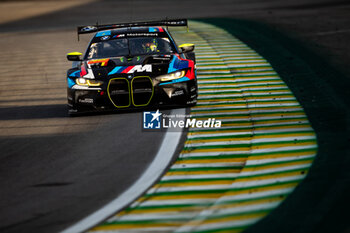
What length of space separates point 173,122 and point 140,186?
303 cm

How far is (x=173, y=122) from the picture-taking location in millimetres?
9867

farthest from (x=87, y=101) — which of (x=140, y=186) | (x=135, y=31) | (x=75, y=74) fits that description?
(x=140, y=186)

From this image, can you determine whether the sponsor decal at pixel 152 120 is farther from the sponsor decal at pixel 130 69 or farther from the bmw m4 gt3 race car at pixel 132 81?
the sponsor decal at pixel 130 69

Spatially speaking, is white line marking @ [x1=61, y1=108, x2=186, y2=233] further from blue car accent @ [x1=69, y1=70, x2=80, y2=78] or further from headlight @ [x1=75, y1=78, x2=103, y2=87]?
blue car accent @ [x1=69, y1=70, x2=80, y2=78]

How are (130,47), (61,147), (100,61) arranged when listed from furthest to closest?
(130,47)
(100,61)
(61,147)

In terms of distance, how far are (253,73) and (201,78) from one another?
1264 mm

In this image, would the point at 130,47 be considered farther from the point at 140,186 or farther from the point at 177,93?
the point at 140,186

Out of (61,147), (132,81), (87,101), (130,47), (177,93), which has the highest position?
(130,47)

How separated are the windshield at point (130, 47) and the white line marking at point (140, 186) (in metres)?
2.49

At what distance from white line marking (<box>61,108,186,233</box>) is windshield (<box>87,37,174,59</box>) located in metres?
2.49

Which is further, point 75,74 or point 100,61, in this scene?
point 100,61

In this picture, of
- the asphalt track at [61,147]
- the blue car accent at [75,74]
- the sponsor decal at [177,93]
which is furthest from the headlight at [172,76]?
the blue car accent at [75,74]

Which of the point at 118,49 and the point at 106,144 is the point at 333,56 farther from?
the point at 106,144

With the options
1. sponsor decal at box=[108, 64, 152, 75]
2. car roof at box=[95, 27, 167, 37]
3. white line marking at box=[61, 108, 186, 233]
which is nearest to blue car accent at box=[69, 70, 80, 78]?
sponsor decal at box=[108, 64, 152, 75]
